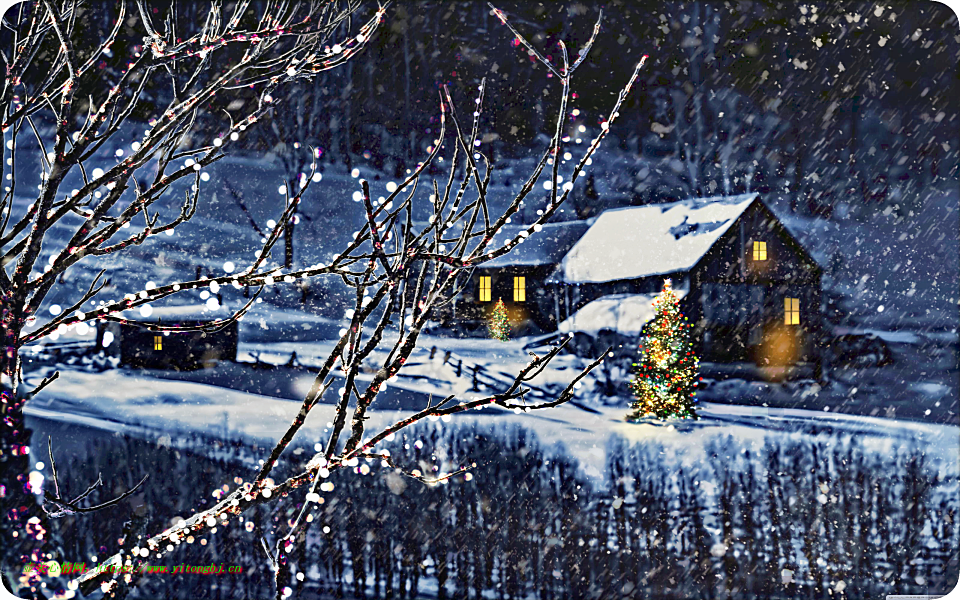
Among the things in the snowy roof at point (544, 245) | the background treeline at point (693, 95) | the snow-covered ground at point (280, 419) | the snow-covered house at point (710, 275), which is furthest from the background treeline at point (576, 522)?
the background treeline at point (693, 95)

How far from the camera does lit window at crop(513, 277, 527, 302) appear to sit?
2822mm

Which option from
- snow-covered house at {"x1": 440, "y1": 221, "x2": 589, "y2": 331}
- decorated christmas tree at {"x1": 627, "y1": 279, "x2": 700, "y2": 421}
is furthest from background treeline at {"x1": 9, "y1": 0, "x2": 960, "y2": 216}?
decorated christmas tree at {"x1": 627, "y1": 279, "x2": 700, "y2": 421}

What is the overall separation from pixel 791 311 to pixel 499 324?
1417mm

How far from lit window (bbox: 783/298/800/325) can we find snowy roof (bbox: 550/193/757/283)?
459 mm

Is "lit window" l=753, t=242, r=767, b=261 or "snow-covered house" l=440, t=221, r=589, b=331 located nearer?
"snow-covered house" l=440, t=221, r=589, b=331

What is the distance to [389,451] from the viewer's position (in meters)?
2.75

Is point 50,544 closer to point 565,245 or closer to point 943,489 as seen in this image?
point 565,245

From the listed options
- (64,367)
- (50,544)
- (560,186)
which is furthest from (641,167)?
(50,544)

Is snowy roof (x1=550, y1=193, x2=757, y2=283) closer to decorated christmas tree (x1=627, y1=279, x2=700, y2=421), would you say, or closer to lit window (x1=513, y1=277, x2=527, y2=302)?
lit window (x1=513, y1=277, x2=527, y2=302)

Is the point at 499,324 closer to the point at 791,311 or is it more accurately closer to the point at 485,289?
the point at 485,289

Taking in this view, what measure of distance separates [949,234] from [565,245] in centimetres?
178

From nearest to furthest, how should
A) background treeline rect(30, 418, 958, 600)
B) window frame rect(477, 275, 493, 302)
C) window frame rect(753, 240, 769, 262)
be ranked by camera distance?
1. background treeline rect(30, 418, 958, 600)
2. window frame rect(477, 275, 493, 302)
3. window frame rect(753, 240, 769, 262)

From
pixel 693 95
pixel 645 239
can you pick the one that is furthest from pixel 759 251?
pixel 693 95

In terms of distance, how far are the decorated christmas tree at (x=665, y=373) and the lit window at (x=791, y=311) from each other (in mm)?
481
